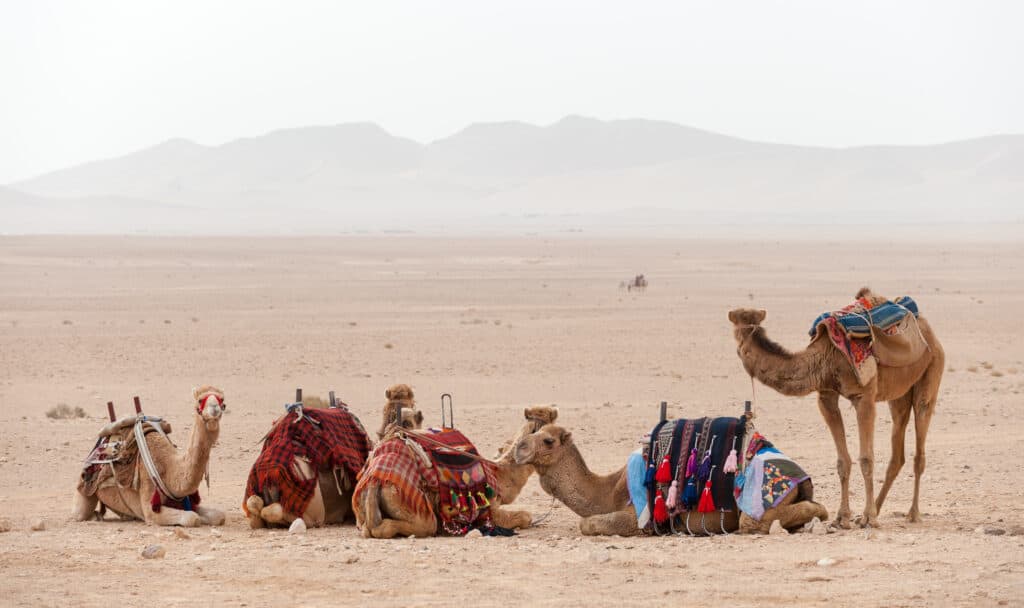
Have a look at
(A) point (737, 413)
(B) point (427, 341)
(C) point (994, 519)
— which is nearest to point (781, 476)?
(C) point (994, 519)

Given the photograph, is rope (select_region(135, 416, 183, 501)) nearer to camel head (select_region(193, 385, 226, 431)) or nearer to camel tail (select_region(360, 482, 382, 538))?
camel head (select_region(193, 385, 226, 431))

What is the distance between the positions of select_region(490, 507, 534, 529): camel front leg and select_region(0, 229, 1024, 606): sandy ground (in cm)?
8

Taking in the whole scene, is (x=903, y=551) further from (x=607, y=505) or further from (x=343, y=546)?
(x=343, y=546)

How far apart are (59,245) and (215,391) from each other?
61731 millimetres

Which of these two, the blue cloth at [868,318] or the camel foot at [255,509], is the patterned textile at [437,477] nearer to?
the camel foot at [255,509]

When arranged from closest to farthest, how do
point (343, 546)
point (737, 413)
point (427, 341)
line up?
point (343, 546) → point (737, 413) → point (427, 341)

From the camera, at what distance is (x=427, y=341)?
2630cm

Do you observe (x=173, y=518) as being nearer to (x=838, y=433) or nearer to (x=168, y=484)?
(x=168, y=484)

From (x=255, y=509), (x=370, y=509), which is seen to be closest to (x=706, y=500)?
(x=370, y=509)

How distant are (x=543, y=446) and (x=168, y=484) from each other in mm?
2814

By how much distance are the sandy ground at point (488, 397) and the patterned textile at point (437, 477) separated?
339mm

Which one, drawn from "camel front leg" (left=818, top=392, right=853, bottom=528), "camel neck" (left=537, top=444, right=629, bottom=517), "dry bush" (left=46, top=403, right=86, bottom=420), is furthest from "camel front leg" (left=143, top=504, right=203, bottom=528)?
"dry bush" (left=46, top=403, right=86, bottom=420)

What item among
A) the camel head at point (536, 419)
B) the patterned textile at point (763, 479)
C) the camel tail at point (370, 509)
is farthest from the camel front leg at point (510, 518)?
the patterned textile at point (763, 479)

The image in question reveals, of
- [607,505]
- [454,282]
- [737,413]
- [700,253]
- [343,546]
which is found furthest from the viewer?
[700,253]
